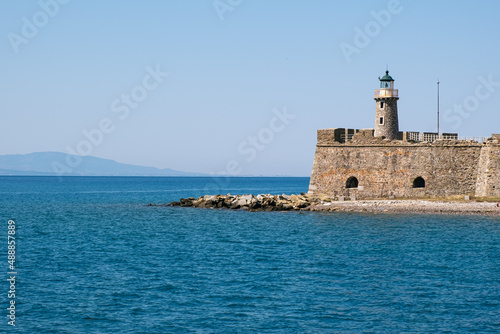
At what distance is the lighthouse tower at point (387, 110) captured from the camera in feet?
127

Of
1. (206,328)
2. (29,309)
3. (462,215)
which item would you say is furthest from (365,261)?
(462,215)

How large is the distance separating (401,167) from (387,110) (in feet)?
12.5

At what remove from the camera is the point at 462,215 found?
3247 cm

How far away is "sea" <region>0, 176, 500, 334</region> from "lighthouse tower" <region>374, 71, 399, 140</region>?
7956mm

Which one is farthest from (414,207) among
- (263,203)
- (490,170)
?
(263,203)

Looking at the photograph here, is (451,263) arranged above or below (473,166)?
below

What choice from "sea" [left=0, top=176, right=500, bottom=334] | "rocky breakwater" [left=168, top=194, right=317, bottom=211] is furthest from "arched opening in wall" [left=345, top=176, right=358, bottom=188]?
"sea" [left=0, top=176, right=500, bottom=334]

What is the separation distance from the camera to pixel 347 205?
36562 mm

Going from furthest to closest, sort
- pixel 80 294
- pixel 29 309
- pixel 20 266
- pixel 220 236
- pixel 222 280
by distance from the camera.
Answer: pixel 220 236
pixel 20 266
pixel 222 280
pixel 80 294
pixel 29 309

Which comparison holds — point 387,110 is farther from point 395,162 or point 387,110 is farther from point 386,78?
point 395,162

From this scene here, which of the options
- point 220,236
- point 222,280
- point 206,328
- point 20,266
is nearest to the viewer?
point 206,328

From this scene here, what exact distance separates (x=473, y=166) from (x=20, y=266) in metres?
25.0

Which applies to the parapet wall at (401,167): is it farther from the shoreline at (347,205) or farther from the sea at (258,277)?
the sea at (258,277)

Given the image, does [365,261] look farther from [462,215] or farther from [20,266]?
[462,215]
